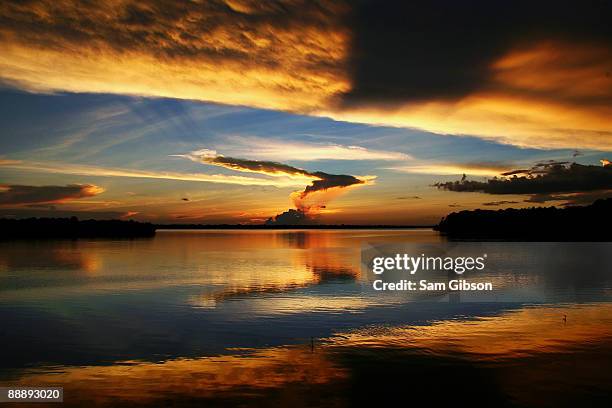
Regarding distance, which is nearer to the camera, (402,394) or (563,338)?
(402,394)

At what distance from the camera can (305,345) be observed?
102 feet

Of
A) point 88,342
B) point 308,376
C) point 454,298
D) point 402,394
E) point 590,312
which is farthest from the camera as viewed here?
point 454,298

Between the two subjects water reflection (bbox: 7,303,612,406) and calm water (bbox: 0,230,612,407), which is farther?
calm water (bbox: 0,230,612,407)

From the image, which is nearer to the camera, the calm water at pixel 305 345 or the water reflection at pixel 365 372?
the water reflection at pixel 365 372

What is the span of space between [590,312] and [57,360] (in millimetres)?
40026

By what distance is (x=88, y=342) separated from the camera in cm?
3219

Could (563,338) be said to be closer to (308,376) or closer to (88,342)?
(308,376)

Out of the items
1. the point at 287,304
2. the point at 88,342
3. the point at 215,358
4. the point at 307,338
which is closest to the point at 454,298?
the point at 287,304

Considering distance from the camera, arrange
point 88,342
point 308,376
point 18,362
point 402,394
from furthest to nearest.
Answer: point 88,342 < point 18,362 < point 308,376 < point 402,394

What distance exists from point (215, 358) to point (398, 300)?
86.3 feet

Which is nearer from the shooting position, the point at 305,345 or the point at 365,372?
the point at 365,372

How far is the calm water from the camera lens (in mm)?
22844

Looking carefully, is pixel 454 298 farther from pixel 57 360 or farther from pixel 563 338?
pixel 57 360

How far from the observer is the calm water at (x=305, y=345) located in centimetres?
2284
